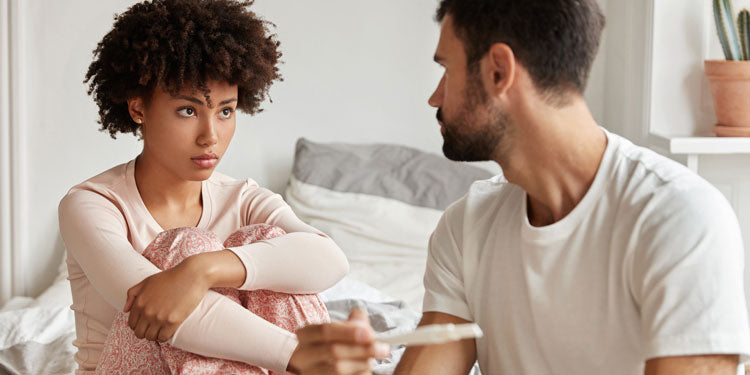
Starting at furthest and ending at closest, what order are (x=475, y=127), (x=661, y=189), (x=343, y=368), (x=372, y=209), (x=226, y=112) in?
(x=372, y=209)
(x=226, y=112)
(x=475, y=127)
(x=661, y=189)
(x=343, y=368)

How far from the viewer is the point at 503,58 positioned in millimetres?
1132

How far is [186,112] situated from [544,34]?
2.16 ft

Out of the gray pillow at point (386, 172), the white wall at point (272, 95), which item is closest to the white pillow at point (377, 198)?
the gray pillow at point (386, 172)

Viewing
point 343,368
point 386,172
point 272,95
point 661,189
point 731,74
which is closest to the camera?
point 343,368

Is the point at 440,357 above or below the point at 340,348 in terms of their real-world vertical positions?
below

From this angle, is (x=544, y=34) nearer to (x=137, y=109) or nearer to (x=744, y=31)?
(x=137, y=109)

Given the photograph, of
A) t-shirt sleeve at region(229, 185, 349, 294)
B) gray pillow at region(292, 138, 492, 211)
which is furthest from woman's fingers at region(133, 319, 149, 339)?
gray pillow at region(292, 138, 492, 211)

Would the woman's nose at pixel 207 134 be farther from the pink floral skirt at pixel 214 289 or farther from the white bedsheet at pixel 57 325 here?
the white bedsheet at pixel 57 325

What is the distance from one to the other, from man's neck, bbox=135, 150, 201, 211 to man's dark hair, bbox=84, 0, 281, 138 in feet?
0.39

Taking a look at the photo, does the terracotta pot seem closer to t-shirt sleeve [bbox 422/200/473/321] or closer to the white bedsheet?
the white bedsheet

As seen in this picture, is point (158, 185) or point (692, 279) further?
point (158, 185)

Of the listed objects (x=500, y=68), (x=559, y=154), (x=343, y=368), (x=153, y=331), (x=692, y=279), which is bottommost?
(x=153, y=331)

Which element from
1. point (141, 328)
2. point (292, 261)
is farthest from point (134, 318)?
point (292, 261)

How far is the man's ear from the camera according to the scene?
3.70 ft
